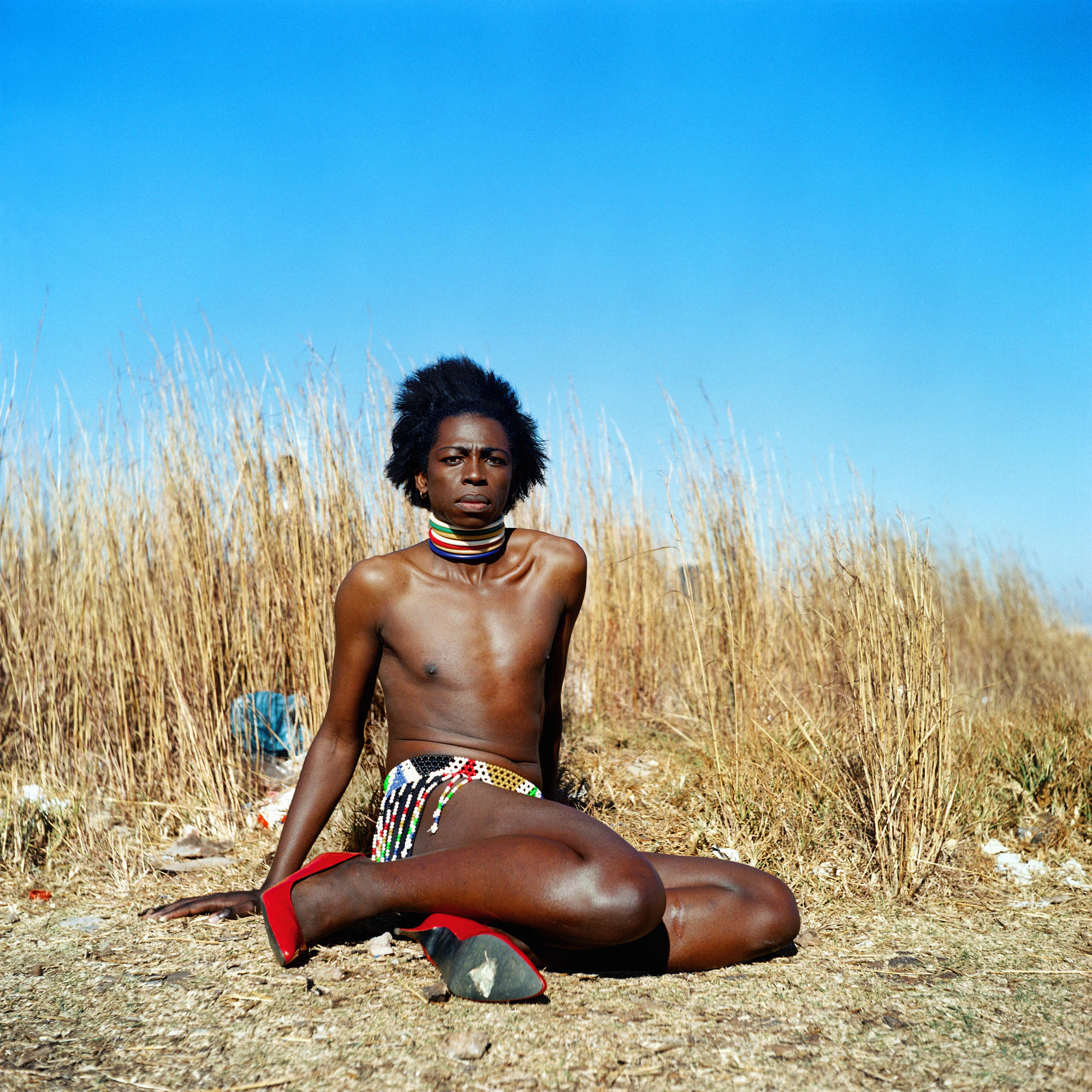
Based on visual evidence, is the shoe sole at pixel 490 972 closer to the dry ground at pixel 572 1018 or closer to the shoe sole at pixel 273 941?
the dry ground at pixel 572 1018

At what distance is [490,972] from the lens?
5.40 ft

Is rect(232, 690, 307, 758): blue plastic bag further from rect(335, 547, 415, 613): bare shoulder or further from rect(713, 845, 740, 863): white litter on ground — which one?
rect(713, 845, 740, 863): white litter on ground

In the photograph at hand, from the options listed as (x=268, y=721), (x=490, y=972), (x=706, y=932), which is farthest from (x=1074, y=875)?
(x=268, y=721)

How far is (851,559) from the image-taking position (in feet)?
8.38

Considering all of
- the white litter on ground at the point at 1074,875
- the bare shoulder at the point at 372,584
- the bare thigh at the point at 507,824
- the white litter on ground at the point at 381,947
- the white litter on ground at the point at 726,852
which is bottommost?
the white litter on ground at the point at 1074,875

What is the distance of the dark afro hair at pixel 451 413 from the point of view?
237 cm

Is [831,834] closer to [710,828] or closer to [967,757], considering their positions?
[710,828]

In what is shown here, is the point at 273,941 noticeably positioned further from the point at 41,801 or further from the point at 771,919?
the point at 41,801

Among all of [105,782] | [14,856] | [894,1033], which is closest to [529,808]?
[894,1033]

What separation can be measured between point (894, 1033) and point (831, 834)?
3.61 ft

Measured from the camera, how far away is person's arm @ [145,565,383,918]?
2160 millimetres

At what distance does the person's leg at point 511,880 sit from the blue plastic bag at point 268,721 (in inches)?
54.4

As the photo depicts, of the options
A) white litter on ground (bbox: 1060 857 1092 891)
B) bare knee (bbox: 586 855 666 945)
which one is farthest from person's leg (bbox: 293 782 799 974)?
white litter on ground (bbox: 1060 857 1092 891)

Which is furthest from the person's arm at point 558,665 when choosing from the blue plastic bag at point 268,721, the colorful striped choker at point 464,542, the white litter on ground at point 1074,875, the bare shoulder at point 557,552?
the white litter on ground at point 1074,875
